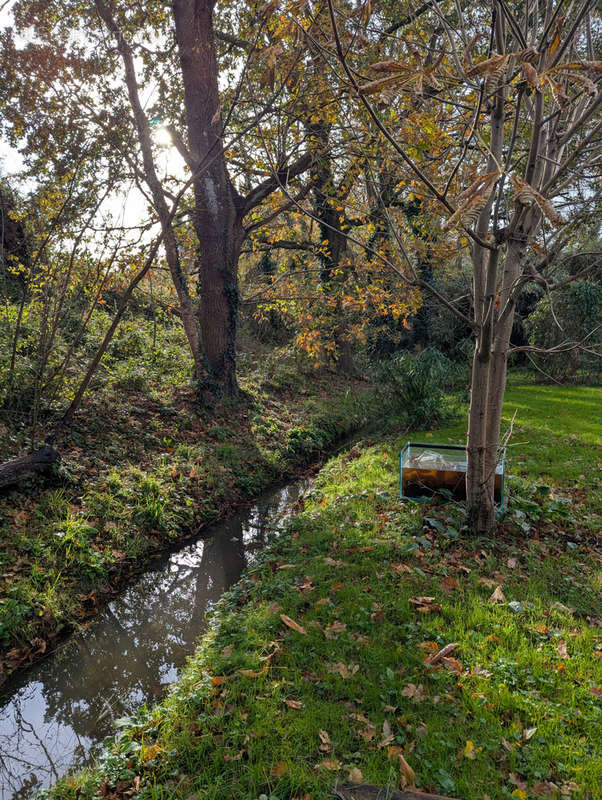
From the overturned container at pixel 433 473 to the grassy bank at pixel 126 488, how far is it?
282cm

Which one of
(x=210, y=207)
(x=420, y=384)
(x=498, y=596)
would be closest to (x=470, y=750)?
(x=498, y=596)

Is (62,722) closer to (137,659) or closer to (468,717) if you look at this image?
(137,659)

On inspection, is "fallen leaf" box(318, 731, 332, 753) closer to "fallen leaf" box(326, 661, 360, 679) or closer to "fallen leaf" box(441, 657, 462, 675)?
"fallen leaf" box(326, 661, 360, 679)

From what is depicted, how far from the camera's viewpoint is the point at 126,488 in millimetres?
5895

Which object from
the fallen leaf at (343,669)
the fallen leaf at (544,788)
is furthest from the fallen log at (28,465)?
the fallen leaf at (544,788)

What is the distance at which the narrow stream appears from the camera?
3.06 meters

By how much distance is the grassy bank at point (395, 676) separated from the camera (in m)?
→ 2.34

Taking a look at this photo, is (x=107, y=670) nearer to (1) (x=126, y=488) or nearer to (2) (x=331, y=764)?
(2) (x=331, y=764)

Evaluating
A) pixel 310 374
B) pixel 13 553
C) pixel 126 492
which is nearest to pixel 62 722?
pixel 13 553

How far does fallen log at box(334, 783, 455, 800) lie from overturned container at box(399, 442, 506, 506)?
10.9ft

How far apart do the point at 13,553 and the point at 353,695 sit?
3.52 m

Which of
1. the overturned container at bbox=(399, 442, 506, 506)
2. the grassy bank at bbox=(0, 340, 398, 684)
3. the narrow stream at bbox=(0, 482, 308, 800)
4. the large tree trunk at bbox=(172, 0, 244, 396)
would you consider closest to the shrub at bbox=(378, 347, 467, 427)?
the grassy bank at bbox=(0, 340, 398, 684)

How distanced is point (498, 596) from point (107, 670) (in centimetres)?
325

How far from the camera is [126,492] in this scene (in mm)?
5809
